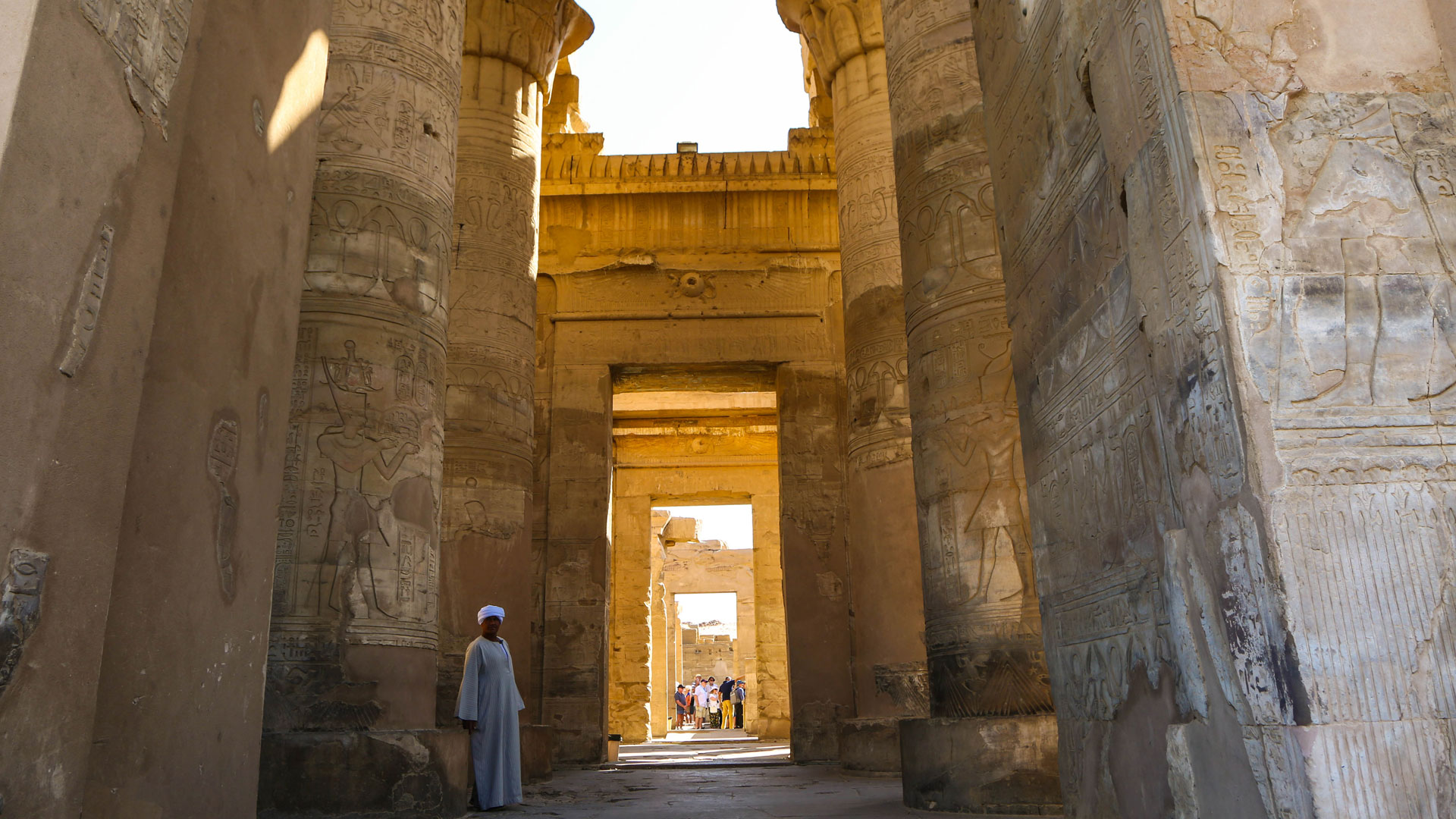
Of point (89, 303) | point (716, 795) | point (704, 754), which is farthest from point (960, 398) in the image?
point (704, 754)

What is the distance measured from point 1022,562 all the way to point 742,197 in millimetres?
7682

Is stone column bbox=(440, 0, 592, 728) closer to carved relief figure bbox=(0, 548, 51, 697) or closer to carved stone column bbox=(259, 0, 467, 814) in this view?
carved stone column bbox=(259, 0, 467, 814)

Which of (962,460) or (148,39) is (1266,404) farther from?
(962,460)

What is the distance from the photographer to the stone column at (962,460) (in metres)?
4.27

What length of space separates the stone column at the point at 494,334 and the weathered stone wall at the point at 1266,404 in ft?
18.6

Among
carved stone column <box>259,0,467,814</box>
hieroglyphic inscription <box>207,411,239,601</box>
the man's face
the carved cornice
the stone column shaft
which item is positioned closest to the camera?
hieroglyphic inscription <box>207,411,239,601</box>

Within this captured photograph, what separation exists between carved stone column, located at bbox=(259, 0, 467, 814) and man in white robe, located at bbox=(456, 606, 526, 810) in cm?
54

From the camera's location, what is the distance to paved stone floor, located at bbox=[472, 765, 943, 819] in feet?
15.4

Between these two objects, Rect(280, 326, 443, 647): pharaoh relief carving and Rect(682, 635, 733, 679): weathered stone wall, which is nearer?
Rect(280, 326, 443, 647): pharaoh relief carving

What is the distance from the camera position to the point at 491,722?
5.20m

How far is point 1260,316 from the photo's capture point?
192cm

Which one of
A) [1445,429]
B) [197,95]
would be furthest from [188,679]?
[1445,429]

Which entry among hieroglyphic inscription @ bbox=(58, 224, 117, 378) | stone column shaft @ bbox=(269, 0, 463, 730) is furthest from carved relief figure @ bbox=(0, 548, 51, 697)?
stone column shaft @ bbox=(269, 0, 463, 730)

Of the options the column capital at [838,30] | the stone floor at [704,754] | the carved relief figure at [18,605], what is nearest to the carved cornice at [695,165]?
the column capital at [838,30]
